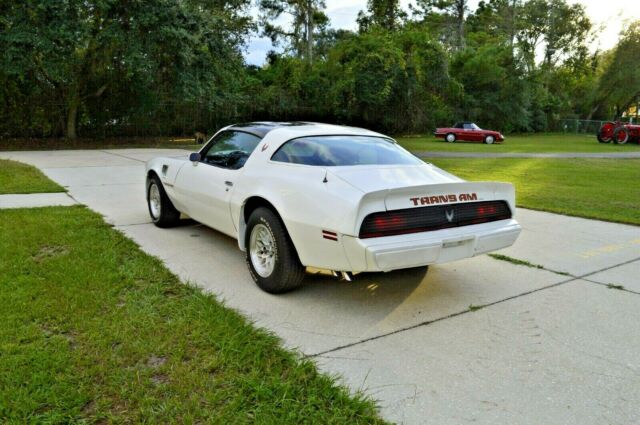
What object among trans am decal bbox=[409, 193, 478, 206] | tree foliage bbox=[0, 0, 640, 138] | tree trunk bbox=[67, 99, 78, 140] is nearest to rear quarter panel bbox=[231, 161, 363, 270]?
trans am decal bbox=[409, 193, 478, 206]

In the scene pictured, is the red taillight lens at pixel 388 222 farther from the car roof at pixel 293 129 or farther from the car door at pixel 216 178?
the car door at pixel 216 178

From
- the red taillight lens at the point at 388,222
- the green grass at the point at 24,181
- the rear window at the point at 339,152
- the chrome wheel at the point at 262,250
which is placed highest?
the rear window at the point at 339,152

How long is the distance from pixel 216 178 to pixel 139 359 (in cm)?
232

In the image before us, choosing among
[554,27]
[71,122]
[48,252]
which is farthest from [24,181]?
[554,27]

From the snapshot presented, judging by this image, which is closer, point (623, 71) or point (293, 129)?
point (293, 129)

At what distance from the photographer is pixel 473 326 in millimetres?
3529

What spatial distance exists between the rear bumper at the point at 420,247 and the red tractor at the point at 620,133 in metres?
29.8

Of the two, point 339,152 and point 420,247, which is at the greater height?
point 339,152

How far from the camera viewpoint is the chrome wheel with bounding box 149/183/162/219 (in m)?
6.21

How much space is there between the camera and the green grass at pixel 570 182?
7984 millimetres

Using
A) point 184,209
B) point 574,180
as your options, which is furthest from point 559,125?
point 184,209

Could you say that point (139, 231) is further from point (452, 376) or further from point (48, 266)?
point (452, 376)

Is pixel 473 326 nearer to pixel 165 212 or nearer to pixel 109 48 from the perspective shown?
pixel 165 212

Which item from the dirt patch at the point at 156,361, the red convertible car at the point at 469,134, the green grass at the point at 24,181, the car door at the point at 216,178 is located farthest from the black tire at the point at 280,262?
the red convertible car at the point at 469,134
